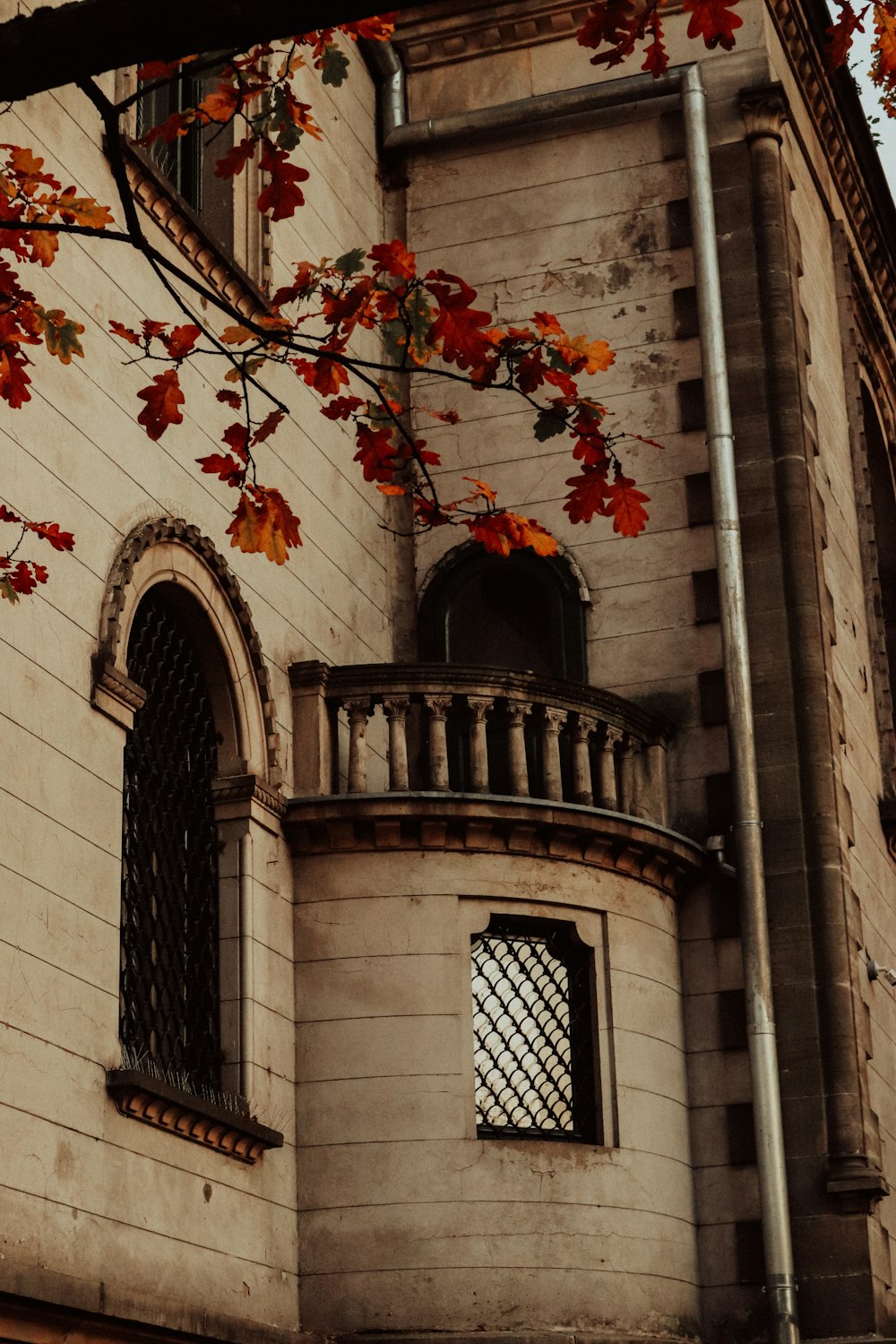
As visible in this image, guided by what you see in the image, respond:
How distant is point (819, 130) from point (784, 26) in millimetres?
1756

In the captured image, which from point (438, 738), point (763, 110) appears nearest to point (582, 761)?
point (438, 738)

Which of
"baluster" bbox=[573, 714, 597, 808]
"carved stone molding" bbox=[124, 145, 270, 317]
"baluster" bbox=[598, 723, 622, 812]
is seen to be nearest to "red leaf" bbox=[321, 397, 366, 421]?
"carved stone molding" bbox=[124, 145, 270, 317]

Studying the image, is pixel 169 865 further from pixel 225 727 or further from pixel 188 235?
pixel 188 235

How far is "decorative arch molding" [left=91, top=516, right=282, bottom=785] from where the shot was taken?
42.7ft

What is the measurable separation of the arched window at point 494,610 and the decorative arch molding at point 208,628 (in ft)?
10.6

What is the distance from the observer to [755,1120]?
1552cm

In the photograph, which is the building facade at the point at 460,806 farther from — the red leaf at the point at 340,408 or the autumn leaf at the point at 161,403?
the autumn leaf at the point at 161,403

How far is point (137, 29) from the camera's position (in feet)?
17.0

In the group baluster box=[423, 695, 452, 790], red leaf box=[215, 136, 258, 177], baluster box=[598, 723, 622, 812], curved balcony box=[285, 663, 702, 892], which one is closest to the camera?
red leaf box=[215, 136, 258, 177]

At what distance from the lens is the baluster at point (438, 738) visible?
15211 mm

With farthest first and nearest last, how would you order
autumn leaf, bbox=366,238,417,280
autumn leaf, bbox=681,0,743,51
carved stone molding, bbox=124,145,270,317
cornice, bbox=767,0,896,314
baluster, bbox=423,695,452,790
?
1. cornice, bbox=767,0,896,314
2. baluster, bbox=423,695,452,790
3. carved stone molding, bbox=124,145,270,317
4. autumn leaf, bbox=366,238,417,280
5. autumn leaf, bbox=681,0,743,51

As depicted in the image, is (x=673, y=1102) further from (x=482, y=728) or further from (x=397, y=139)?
(x=397, y=139)

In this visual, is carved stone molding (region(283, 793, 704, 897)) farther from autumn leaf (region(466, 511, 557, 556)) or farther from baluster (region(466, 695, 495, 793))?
autumn leaf (region(466, 511, 557, 556))

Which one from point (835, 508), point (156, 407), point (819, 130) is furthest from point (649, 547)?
point (156, 407)
